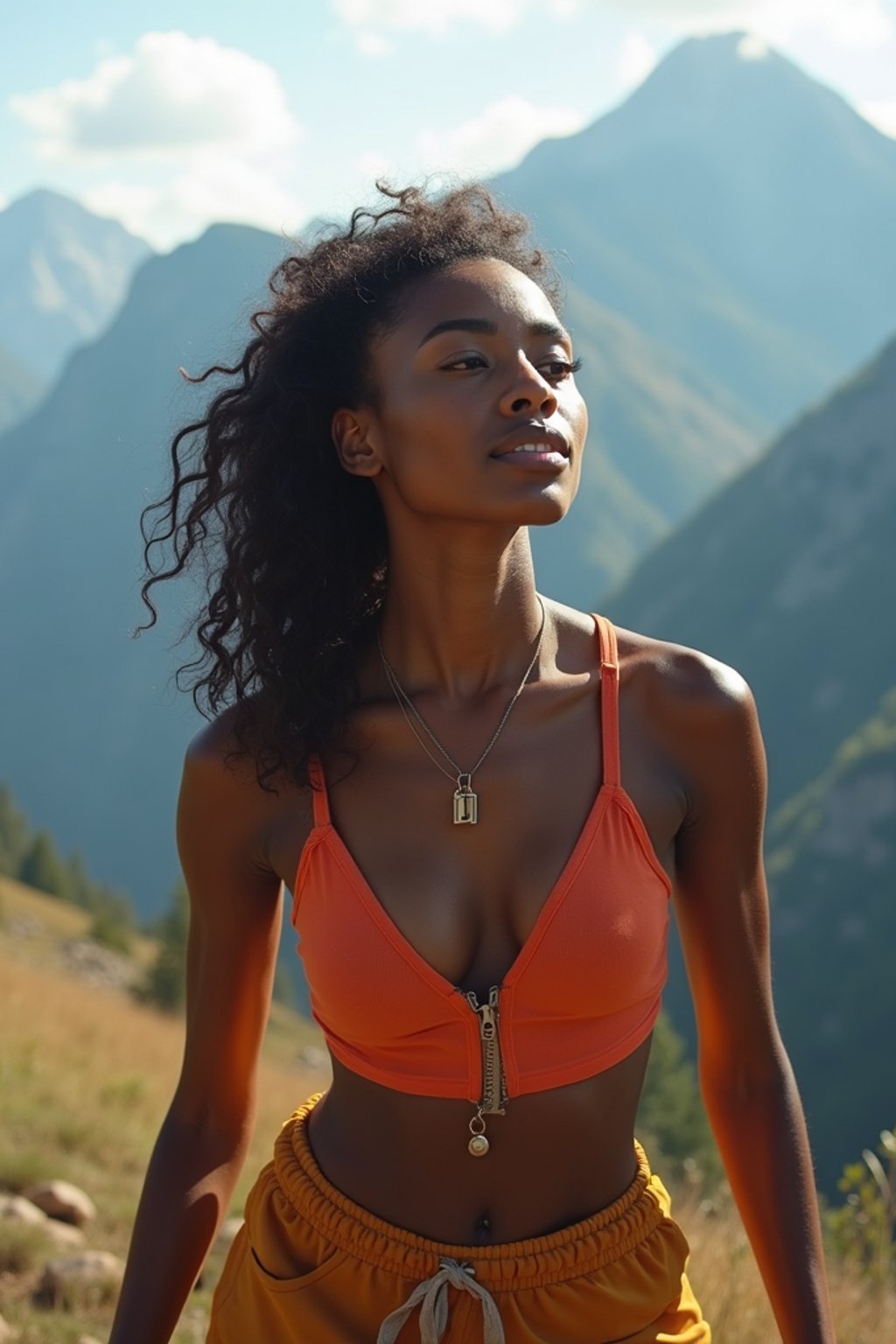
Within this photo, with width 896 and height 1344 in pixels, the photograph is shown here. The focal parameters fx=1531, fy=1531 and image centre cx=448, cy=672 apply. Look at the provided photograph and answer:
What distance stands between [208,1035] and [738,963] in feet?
2.88

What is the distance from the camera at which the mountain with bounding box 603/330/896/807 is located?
100 m

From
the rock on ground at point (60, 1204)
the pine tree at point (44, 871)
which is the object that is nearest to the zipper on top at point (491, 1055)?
the rock on ground at point (60, 1204)

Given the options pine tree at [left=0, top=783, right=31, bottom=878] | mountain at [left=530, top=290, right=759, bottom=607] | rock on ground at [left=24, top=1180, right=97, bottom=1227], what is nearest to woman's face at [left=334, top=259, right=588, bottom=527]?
rock on ground at [left=24, top=1180, right=97, bottom=1227]

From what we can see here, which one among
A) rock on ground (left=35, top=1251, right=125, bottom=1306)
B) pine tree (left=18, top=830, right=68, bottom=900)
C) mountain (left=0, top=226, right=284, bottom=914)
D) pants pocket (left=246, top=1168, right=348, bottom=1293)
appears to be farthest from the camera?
mountain (left=0, top=226, right=284, bottom=914)

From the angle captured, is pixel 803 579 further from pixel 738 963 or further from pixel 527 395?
pixel 527 395

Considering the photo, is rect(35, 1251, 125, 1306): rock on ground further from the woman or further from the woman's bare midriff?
the woman's bare midriff

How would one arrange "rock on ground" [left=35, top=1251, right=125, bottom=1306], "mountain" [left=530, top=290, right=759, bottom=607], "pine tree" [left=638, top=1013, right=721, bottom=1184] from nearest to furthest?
"rock on ground" [left=35, top=1251, right=125, bottom=1306] → "pine tree" [left=638, top=1013, right=721, bottom=1184] → "mountain" [left=530, top=290, right=759, bottom=607]

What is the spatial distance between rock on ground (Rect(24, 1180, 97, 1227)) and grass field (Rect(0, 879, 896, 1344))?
0.05 metres

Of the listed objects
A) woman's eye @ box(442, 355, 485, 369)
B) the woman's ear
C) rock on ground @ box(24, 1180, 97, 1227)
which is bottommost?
rock on ground @ box(24, 1180, 97, 1227)

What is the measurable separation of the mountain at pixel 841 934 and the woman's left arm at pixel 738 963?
60.1 meters

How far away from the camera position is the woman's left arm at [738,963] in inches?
89.1

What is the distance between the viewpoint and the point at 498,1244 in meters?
2.20

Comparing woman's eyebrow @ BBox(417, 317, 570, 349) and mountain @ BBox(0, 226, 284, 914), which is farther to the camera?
mountain @ BBox(0, 226, 284, 914)

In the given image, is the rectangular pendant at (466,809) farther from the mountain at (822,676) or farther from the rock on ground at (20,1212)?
the mountain at (822,676)
